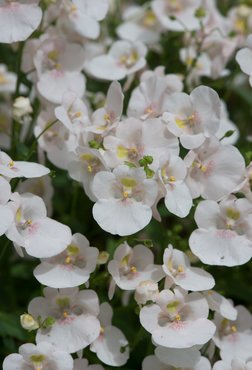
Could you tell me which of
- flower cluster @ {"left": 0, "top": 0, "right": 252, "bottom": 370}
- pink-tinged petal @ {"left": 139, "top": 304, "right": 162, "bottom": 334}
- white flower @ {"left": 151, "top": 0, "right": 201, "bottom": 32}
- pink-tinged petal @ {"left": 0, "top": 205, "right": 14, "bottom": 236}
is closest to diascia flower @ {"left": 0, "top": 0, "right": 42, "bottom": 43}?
flower cluster @ {"left": 0, "top": 0, "right": 252, "bottom": 370}

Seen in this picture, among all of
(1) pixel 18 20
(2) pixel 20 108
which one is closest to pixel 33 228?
(2) pixel 20 108

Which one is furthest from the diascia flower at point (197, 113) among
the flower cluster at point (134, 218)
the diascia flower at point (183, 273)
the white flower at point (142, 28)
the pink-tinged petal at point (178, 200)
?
the white flower at point (142, 28)

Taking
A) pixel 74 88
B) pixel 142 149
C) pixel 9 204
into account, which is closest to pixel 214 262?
pixel 142 149

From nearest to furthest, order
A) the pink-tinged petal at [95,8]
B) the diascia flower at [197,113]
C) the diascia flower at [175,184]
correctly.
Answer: the diascia flower at [175,184] → the diascia flower at [197,113] → the pink-tinged petal at [95,8]

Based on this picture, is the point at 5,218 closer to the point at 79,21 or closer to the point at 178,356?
the point at 178,356

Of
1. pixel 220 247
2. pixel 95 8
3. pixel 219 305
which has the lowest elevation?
pixel 219 305

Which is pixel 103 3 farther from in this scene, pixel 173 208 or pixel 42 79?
pixel 173 208

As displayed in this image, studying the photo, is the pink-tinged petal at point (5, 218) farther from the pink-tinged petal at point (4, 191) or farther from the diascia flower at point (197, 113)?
the diascia flower at point (197, 113)
